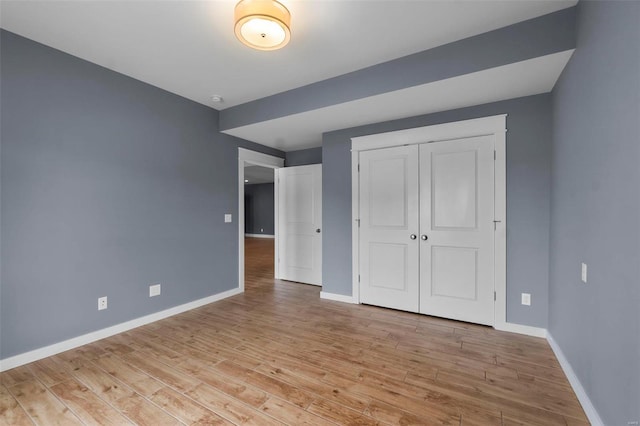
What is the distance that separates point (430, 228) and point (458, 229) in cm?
30

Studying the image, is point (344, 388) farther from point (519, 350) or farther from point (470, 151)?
point (470, 151)

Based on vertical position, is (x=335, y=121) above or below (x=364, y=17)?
below

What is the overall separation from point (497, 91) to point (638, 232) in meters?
1.98

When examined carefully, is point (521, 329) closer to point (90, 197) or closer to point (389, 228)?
point (389, 228)

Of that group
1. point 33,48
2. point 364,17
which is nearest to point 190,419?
point 364,17

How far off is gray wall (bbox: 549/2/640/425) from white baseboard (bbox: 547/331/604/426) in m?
0.05

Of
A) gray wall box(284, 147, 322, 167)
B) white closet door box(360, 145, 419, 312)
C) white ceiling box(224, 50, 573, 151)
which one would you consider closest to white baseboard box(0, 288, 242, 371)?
white closet door box(360, 145, 419, 312)

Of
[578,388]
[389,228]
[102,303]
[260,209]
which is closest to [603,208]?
[578,388]

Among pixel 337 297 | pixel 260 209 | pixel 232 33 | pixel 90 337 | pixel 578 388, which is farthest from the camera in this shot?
pixel 260 209

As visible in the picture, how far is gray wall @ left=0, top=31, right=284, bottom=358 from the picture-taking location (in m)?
2.20

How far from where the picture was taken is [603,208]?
1.48m

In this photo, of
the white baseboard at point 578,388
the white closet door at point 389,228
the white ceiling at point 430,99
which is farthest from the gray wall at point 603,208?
the white closet door at point 389,228

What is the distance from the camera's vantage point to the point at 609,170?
1411 mm

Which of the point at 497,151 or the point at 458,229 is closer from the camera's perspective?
the point at 497,151
